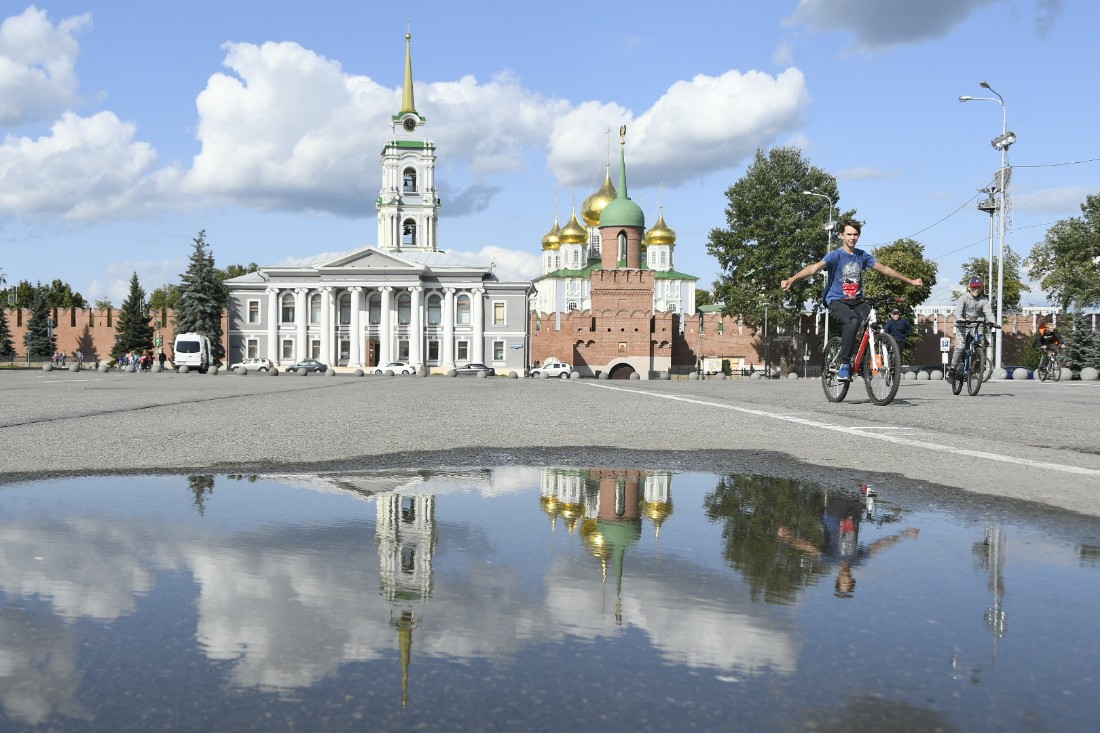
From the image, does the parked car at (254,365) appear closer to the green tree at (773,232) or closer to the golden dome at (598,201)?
the green tree at (773,232)

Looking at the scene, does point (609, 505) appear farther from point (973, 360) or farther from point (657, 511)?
point (973, 360)

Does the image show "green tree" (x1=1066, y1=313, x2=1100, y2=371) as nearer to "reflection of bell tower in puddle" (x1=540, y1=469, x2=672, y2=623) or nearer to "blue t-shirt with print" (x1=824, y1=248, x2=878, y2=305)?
"blue t-shirt with print" (x1=824, y1=248, x2=878, y2=305)

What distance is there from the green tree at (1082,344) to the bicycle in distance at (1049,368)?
33.7 feet

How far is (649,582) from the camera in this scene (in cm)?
257

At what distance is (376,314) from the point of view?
269 feet

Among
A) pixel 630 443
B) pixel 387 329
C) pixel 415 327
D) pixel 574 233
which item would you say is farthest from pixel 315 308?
pixel 630 443

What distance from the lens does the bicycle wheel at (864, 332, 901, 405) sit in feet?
35.8

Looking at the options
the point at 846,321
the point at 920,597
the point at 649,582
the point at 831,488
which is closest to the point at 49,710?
the point at 649,582

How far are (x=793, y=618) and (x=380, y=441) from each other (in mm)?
5255

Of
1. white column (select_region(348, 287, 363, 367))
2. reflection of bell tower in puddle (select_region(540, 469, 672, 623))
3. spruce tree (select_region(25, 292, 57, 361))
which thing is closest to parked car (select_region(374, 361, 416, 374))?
white column (select_region(348, 287, 363, 367))

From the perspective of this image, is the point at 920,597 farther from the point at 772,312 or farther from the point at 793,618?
the point at 772,312

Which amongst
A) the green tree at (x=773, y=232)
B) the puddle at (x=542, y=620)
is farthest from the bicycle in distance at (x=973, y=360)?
the green tree at (x=773, y=232)

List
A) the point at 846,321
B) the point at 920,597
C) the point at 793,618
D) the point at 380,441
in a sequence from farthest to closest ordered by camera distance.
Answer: the point at 846,321 < the point at 380,441 < the point at 920,597 < the point at 793,618

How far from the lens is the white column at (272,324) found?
80.9 m
